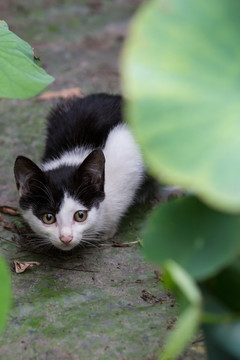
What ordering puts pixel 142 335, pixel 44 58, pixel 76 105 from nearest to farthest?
pixel 142 335 < pixel 76 105 < pixel 44 58

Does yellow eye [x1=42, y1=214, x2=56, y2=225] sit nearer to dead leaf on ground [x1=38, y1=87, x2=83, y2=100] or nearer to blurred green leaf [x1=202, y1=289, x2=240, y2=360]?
blurred green leaf [x1=202, y1=289, x2=240, y2=360]

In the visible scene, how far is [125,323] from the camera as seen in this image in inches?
69.3

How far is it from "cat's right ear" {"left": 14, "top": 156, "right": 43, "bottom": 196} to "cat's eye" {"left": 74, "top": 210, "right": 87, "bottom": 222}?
0.20 metres

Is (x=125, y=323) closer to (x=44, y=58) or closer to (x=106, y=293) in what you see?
(x=106, y=293)

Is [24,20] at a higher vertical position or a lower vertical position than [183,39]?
lower

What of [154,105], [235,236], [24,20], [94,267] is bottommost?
[24,20]

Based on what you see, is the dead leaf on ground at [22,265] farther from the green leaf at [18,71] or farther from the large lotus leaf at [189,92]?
the large lotus leaf at [189,92]

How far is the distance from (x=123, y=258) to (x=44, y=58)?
87.7 inches

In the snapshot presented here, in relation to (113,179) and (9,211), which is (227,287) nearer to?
(113,179)

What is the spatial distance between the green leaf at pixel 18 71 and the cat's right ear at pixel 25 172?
415 millimetres

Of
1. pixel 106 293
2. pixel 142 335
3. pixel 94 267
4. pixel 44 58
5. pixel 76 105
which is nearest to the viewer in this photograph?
pixel 142 335

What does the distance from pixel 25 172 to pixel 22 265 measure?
36 cm

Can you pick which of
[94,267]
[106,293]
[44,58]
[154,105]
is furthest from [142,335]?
[44,58]

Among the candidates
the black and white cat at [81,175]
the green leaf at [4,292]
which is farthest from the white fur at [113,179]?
the green leaf at [4,292]
